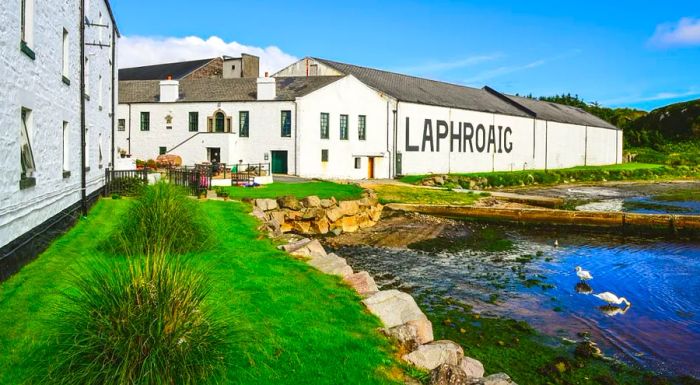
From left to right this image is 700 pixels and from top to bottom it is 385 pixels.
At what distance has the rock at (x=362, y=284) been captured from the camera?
33.0ft

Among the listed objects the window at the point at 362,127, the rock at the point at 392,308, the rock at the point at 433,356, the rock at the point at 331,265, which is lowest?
the rock at the point at 433,356

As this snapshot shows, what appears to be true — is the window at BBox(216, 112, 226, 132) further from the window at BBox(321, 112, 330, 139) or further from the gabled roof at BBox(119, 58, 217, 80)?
the gabled roof at BBox(119, 58, 217, 80)

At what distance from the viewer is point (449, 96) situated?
192 feet

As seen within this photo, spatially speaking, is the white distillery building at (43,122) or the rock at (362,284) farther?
the rock at (362,284)

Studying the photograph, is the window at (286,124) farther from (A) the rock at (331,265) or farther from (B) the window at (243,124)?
(A) the rock at (331,265)

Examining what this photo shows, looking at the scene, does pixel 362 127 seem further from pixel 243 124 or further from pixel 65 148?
pixel 65 148

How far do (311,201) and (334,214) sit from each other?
1.15 metres

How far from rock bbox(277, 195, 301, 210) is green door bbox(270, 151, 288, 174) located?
18823 millimetres

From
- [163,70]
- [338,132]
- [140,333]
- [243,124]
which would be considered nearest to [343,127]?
[338,132]

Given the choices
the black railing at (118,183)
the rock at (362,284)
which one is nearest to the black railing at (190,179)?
the black railing at (118,183)

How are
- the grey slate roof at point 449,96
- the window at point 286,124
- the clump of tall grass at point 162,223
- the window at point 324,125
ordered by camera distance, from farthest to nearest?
the grey slate roof at point 449,96 → the window at point 324,125 → the window at point 286,124 → the clump of tall grass at point 162,223

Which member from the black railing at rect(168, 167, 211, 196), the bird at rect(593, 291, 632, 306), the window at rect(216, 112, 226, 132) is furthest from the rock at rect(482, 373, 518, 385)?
the window at rect(216, 112, 226, 132)

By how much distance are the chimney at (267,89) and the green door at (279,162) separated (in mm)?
4142

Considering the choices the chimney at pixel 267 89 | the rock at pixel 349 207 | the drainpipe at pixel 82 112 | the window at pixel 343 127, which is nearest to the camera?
the drainpipe at pixel 82 112
